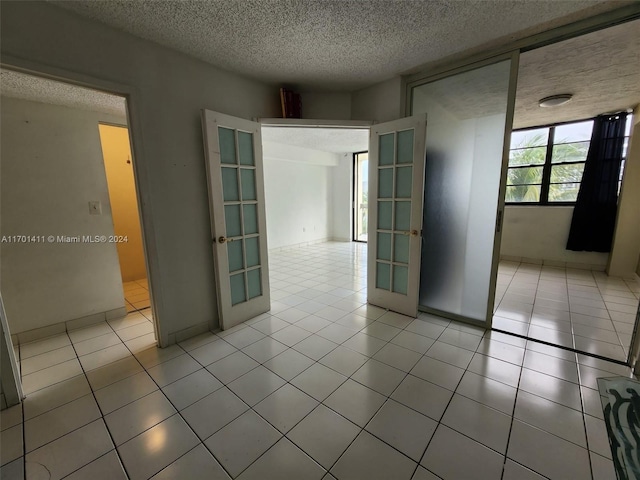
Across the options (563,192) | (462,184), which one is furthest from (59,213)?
(563,192)

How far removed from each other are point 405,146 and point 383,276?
148 cm

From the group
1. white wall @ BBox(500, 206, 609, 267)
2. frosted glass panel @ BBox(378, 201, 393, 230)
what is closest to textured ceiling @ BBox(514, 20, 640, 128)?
white wall @ BBox(500, 206, 609, 267)

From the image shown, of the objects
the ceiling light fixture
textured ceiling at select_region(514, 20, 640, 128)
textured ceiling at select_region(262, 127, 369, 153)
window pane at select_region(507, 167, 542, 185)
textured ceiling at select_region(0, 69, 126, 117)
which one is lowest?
window pane at select_region(507, 167, 542, 185)

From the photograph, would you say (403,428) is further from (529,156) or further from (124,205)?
(529,156)

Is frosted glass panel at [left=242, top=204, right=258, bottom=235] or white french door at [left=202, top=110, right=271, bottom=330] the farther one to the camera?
frosted glass panel at [left=242, top=204, right=258, bottom=235]

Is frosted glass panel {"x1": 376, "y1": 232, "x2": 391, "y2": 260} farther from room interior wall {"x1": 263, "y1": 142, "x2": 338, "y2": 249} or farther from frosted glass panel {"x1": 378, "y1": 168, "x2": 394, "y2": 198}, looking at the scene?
room interior wall {"x1": 263, "y1": 142, "x2": 338, "y2": 249}

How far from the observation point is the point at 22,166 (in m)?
2.47

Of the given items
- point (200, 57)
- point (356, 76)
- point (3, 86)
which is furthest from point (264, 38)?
point (3, 86)

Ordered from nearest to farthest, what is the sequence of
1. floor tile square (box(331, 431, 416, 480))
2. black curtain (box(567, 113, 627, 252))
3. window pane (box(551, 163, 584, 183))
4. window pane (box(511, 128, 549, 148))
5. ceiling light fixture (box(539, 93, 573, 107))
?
floor tile square (box(331, 431, 416, 480)) → ceiling light fixture (box(539, 93, 573, 107)) → black curtain (box(567, 113, 627, 252)) → window pane (box(551, 163, 584, 183)) → window pane (box(511, 128, 549, 148))

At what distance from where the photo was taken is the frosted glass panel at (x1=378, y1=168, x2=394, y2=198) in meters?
2.94

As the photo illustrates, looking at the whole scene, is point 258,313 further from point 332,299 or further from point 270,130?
point 270,130

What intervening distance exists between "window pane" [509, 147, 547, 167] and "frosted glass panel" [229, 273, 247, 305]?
17.0 feet

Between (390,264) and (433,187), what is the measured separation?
3.20 ft

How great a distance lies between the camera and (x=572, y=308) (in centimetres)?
311
